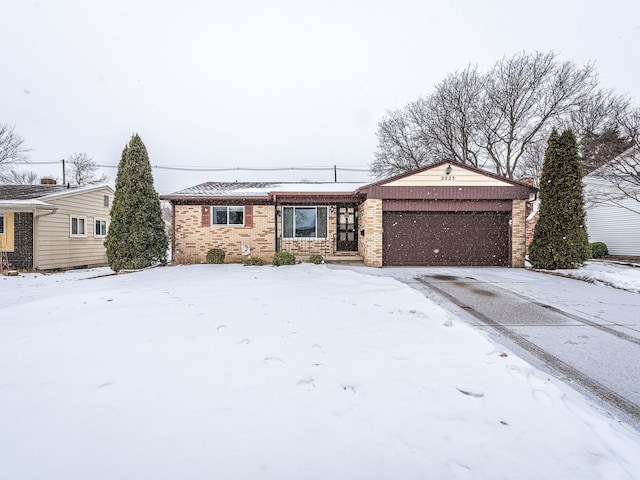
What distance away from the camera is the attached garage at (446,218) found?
36.2ft

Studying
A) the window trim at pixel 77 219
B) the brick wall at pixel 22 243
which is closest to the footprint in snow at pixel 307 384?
the brick wall at pixel 22 243

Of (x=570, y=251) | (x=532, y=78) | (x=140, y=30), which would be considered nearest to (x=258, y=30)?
(x=140, y=30)

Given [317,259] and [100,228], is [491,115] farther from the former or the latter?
[100,228]

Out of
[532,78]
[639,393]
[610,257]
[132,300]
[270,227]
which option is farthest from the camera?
[532,78]

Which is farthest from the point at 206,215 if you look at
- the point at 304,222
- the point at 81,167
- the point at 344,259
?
the point at 81,167

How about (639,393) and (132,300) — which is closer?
(639,393)

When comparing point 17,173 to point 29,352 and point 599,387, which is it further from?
point 599,387

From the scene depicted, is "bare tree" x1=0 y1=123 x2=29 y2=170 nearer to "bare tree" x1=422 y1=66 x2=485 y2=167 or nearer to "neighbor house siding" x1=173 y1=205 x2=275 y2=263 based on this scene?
"neighbor house siding" x1=173 y1=205 x2=275 y2=263

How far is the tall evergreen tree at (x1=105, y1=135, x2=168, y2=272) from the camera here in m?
11.1

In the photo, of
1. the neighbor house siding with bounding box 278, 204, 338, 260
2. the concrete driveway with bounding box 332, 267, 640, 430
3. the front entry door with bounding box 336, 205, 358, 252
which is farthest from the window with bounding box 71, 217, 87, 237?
the concrete driveway with bounding box 332, 267, 640, 430

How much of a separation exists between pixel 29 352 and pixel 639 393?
5.80m

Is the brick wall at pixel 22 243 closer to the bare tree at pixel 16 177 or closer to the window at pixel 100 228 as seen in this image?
the window at pixel 100 228

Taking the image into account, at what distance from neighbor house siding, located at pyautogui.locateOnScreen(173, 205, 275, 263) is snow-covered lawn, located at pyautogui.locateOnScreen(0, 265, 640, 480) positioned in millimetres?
8390

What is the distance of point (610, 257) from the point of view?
14.7 meters
